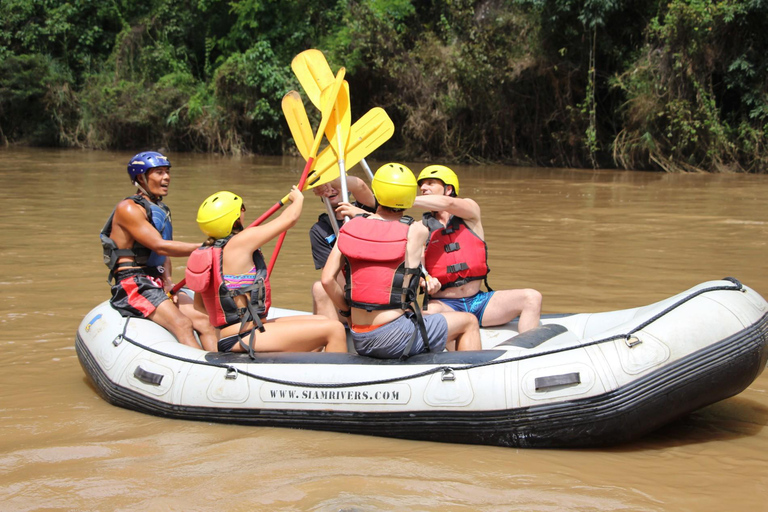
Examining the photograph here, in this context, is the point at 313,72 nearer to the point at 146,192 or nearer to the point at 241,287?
the point at 146,192

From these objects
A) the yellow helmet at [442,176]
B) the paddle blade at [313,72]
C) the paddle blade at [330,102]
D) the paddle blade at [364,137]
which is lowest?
the yellow helmet at [442,176]

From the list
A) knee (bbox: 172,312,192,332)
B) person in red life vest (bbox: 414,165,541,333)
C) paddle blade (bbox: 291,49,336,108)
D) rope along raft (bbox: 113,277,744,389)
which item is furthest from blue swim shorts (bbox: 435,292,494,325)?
paddle blade (bbox: 291,49,336,108)

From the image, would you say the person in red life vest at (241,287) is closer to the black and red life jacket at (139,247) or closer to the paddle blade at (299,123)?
the black and red life jacket at (139,247)

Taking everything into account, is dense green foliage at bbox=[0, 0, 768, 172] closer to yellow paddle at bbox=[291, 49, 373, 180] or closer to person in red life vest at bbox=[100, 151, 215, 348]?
yellow paddle at bbox=[291, 49, 373, 180]

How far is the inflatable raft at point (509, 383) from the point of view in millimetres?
3273

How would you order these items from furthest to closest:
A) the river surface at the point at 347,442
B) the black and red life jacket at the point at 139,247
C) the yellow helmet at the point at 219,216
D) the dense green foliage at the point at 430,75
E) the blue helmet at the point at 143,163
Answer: the dense green foliage at the point at 430,75, the blue helmet at the point at 143,163, the black and red life jacket at the point at 139,247, the yellow helmet at the point at 219,216, the river surface at the point at 347,442

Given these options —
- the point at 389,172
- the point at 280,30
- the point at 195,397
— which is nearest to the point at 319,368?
the point at 195,397

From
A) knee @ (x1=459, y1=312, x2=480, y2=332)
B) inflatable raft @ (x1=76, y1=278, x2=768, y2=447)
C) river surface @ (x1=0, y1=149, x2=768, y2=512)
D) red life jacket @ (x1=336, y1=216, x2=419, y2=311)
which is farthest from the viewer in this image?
knee @ (x1=459, y1=312, x2=480, y2=332)

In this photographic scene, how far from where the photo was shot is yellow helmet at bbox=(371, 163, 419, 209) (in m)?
3.63

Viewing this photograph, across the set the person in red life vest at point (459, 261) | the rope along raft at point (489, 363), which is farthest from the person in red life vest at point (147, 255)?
the person in red life vest at point (459, 261)

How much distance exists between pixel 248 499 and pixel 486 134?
49.9 ft

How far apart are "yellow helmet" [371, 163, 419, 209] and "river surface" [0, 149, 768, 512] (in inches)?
41.7

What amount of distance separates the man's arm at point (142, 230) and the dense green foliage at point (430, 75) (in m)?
11.8

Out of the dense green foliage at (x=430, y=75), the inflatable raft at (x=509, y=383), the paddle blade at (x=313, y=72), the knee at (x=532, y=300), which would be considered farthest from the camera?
the dense green foliage at (x=430, y=75)
